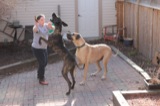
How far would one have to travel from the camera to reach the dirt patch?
10.9 meters

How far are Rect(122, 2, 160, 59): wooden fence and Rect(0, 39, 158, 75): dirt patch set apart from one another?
30cm

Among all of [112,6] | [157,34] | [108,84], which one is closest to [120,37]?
[112,6]

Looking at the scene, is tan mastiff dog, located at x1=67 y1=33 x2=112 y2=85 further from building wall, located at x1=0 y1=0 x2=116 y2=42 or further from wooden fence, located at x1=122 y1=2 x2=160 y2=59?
building wall, located at x1=0 y1=0 x2=116 y2=42

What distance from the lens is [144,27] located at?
12.1 meters

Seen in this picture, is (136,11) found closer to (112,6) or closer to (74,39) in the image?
(112,6)

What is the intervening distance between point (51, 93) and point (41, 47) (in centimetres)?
118

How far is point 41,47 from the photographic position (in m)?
8.71

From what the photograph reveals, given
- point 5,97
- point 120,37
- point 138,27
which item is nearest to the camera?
point 5,97

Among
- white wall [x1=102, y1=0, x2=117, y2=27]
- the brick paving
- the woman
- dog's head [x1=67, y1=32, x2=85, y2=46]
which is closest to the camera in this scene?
the brick paving

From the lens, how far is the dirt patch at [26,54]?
35.8ft

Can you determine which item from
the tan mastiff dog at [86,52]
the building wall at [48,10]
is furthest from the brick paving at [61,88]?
the building wall at [48,10]

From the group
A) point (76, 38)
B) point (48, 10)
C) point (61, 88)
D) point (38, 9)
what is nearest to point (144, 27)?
point (76, 38)

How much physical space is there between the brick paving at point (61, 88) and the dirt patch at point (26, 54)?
1.88 ft

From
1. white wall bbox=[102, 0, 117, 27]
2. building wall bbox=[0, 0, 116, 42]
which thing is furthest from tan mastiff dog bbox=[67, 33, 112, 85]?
white wall bbox=[102, 0, 117, 27]
